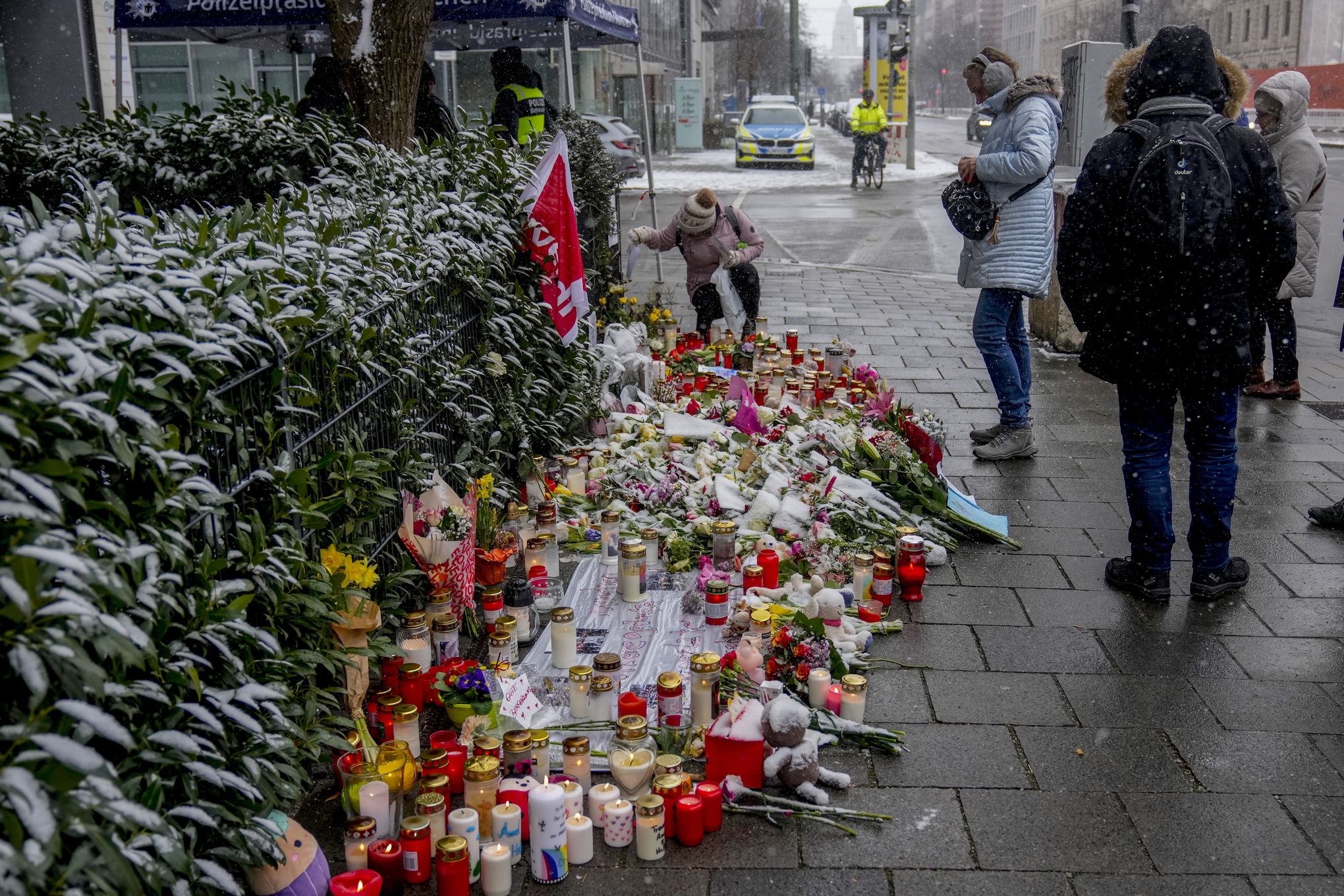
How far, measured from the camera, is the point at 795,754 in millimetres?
2971

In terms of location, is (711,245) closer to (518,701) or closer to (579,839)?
(518,701)

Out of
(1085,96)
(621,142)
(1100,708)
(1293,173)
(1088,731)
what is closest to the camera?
(1088,731)

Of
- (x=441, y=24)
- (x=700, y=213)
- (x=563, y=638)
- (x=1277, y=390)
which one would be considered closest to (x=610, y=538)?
(x=563, y=638)

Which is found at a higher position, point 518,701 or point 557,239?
point 557,239

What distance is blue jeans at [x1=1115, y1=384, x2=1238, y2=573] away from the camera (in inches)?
159

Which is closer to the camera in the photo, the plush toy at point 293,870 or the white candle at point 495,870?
the plush toy at point 293,870

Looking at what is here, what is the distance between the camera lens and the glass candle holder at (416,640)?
3.43 meters

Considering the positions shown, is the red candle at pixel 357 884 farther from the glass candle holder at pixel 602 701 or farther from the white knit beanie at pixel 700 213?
the white knit beanie at pixel 700 213

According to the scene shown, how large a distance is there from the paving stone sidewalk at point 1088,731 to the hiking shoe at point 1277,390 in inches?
52.9

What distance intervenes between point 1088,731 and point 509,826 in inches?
66.7

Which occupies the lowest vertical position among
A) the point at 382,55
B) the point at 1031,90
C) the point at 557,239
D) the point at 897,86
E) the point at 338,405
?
the point at 338,405

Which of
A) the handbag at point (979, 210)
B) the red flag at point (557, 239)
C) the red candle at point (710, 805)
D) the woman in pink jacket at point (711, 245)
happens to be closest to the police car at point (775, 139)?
the woman in pink jacket at point (711, 245)

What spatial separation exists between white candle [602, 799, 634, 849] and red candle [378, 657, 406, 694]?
83 cm

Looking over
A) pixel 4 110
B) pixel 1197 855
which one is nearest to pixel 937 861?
pixel 1197 855
